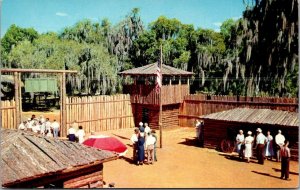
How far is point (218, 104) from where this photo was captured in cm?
2736

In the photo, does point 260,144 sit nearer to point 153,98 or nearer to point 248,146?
point 248,146

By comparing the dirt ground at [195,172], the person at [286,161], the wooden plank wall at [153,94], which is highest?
the wooden plank wall at [153,94]

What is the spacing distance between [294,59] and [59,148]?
1122 cm

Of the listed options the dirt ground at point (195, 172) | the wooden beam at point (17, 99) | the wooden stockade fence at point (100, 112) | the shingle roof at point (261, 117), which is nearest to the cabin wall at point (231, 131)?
the shingle roof at point (261, 117)

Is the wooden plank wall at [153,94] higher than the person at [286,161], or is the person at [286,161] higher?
the wooden plank wall at [153,94]

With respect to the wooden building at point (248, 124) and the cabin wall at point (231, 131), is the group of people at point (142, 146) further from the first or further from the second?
the cabin wall at point (231, 131)

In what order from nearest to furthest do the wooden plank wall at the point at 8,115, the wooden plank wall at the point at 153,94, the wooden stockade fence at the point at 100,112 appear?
the wooden plank wall at the point at 8,115, the wooden stockade fence at the point at 100,112, the wooden plank wall at the point at 153,94

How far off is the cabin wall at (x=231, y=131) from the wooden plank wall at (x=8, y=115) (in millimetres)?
11584

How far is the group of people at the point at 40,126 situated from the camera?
68.4 feet

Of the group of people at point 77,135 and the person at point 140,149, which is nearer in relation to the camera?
the person at point 140,149

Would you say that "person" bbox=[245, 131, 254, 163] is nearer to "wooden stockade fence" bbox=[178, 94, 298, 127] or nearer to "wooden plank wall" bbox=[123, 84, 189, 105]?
"wooden stockade fence" bbox=[178, 94, 298, 127]

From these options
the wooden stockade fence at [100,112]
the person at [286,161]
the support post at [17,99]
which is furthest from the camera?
the wooden stockade fence at [100,112]

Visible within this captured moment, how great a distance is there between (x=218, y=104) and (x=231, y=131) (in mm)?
6787

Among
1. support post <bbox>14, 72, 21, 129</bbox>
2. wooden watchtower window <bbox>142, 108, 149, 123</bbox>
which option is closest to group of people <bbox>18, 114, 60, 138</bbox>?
support post <bbox>14, 72, 21, 129</bbox>
